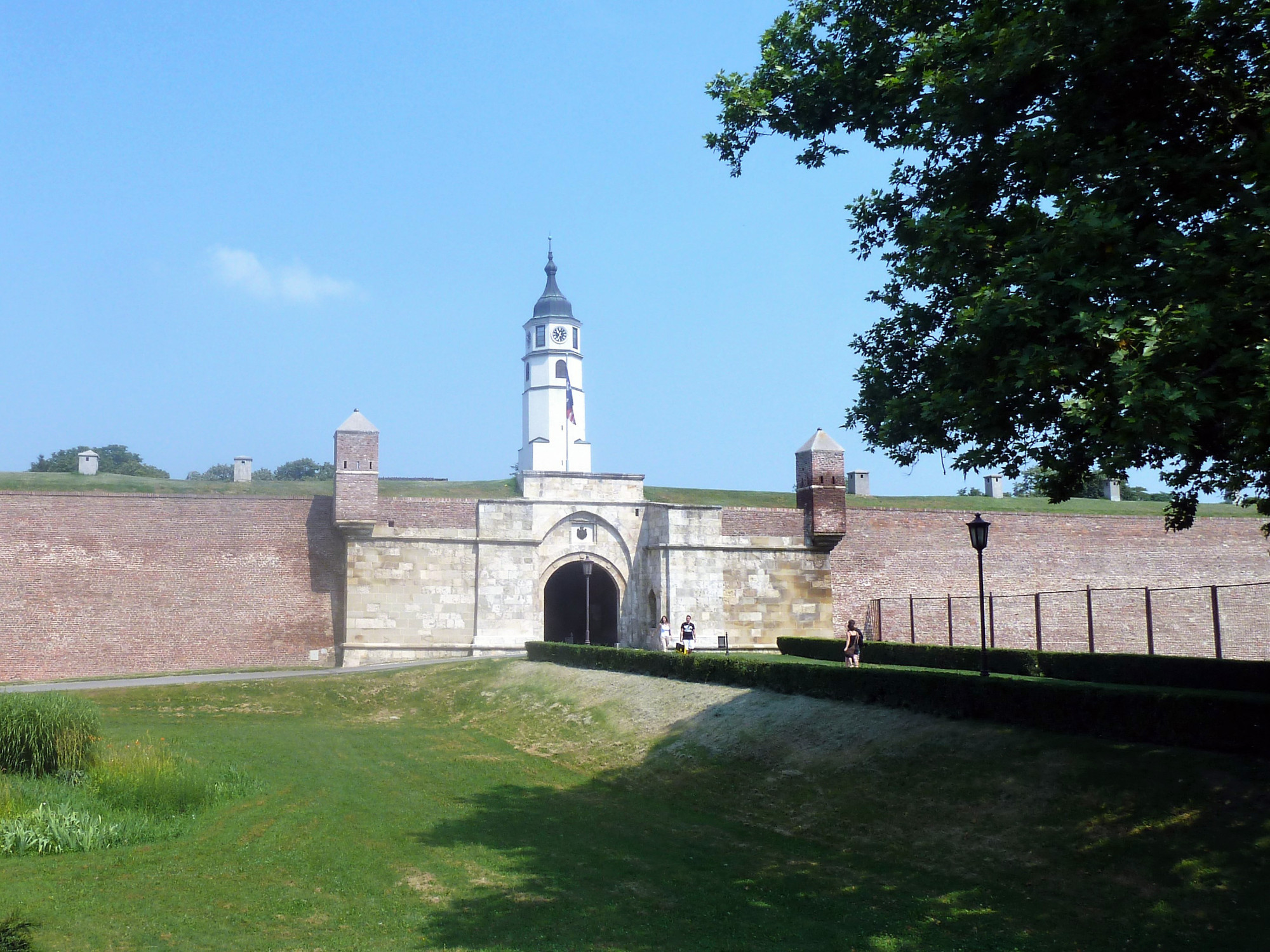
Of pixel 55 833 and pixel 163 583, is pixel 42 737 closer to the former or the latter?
pixel 55 833

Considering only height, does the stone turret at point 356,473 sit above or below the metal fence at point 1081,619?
above

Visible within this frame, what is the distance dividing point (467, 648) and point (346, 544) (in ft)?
13.9

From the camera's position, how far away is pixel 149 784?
1355 cm

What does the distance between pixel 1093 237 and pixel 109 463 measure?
6902cm

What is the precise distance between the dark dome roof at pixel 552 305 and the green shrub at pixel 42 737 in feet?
173

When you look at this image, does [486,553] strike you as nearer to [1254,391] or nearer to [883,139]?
[883,139]

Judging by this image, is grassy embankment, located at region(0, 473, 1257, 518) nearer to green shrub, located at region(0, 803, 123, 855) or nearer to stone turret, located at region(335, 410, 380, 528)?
stone turret, located at region(335, 410, 380, 528)

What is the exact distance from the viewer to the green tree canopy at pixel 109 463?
60541 millimetres

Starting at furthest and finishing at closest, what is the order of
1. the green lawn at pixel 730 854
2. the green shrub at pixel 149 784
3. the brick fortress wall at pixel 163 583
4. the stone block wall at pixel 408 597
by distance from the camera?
1. the stone block wall at pixel 408 597
2. the brick fortress wall at pixel 163 583
3. the green shrub at pixel 149 784
4. the green lawn at pixel 730 854

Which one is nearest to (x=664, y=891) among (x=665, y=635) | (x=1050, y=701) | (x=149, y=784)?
(x=1050, y=701)

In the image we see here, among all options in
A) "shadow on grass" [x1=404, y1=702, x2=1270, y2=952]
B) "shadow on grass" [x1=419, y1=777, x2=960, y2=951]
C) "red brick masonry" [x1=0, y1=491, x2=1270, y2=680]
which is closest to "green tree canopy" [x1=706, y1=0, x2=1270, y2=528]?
"shadow on grass" [x1=404, y1=702, x2=1270, y2=952]

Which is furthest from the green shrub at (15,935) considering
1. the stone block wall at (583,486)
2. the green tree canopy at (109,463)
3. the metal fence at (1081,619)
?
the green tree canopy at (109,463)

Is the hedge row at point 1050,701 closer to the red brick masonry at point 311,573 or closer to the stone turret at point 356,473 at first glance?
the stone turret at point 356,473

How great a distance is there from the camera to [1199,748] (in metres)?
10.5
